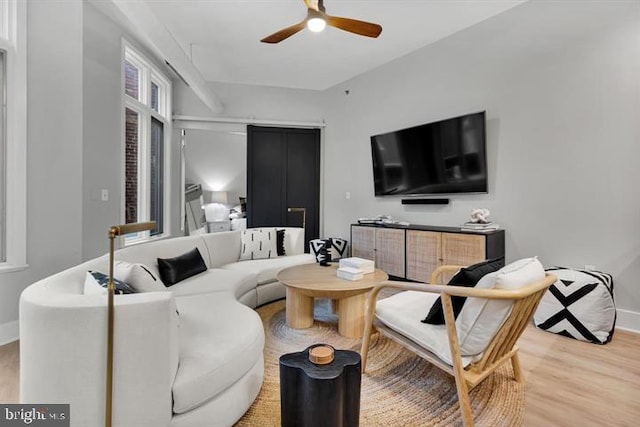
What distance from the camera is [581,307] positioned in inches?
101

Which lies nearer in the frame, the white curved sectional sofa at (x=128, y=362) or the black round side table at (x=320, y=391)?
the white curved sectional sofa at (x=128, y=362)

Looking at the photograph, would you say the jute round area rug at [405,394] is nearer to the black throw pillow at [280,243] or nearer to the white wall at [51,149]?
the black throw pillow at [280,243]

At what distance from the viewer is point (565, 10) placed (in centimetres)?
307

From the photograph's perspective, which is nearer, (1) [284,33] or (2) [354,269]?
(2) [354,269]

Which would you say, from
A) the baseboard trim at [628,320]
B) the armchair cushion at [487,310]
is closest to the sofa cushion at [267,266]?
the armchair cushion at [487,310]

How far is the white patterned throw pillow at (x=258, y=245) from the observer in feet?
12.7

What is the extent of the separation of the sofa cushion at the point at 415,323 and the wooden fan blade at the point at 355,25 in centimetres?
220

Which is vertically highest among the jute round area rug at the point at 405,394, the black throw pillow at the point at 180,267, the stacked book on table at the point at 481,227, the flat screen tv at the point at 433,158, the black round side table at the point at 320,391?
the flat screen tv at the point at 433,158

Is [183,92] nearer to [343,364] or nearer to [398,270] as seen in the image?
[398,270]

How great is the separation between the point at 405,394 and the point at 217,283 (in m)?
1.72

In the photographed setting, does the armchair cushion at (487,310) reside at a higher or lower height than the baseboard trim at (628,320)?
higher

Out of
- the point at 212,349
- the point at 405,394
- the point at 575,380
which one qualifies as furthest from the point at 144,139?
the point at 575,380

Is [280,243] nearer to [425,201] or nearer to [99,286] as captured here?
[425,201]

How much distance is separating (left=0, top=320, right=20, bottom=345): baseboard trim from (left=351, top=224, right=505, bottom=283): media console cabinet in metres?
3.72
